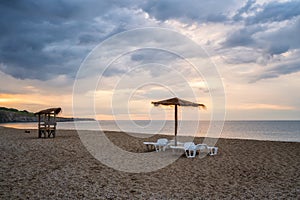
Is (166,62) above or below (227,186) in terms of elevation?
above

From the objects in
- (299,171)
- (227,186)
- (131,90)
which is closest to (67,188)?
(227,186)

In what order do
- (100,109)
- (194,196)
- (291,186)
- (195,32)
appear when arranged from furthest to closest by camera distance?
(100,109)
(195,32)
(291,186)
(194,196)

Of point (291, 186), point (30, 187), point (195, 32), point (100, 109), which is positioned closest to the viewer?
point (30, 187)

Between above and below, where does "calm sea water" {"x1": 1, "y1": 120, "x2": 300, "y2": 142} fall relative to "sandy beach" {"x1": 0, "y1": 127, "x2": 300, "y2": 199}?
below

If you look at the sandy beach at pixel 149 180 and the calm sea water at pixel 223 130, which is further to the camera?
the calm sea water at pixel 223 130

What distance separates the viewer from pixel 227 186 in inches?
258

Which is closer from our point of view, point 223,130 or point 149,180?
point 149,180

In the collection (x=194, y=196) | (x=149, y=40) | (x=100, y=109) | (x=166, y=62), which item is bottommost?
(x=194, y=196)

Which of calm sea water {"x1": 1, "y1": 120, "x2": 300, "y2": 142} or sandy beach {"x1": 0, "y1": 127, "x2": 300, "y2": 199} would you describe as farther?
calm sea water {"x1": 1, "y1": 120, "x2": 300, "y2": 142}

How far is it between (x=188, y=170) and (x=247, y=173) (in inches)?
64.9

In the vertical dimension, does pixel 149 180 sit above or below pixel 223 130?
above

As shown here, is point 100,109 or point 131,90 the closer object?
point 131,90

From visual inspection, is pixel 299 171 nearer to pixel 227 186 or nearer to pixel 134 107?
pixel 227 186

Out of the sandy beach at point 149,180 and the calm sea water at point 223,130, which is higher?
the sandy beach at point 149,180
